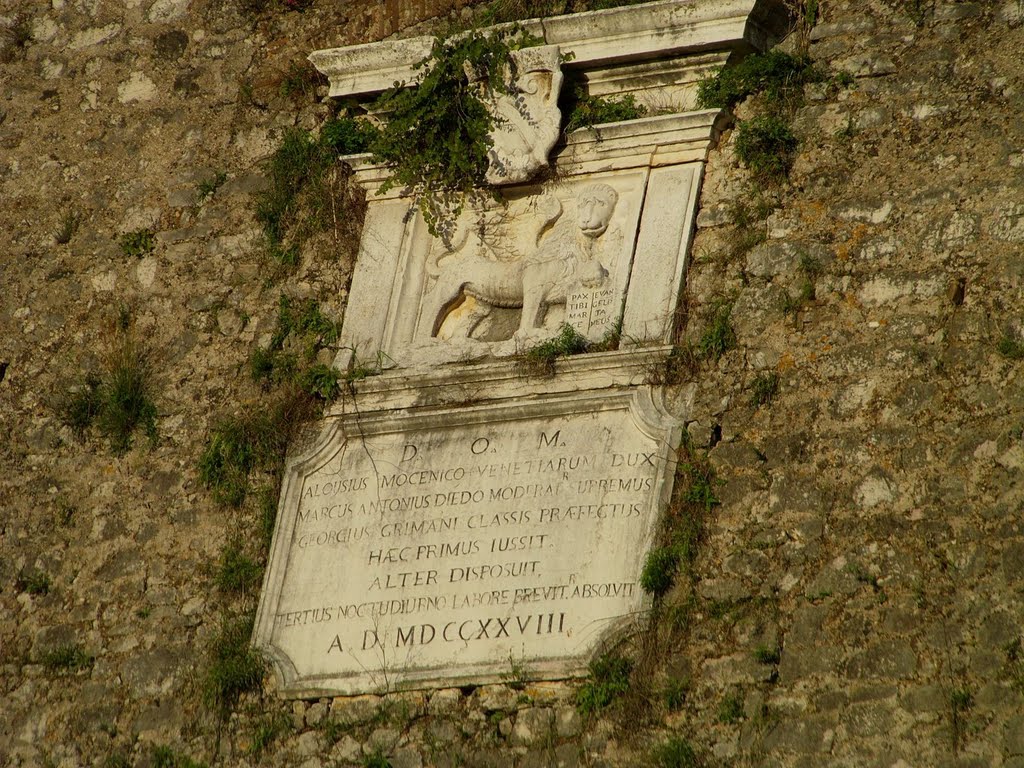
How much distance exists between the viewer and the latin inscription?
6949 millimetres

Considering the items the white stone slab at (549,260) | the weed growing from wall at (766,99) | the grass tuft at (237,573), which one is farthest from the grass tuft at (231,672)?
the weed growing from wall at (766,99)

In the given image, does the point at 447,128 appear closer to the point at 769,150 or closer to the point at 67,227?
the point at 769,150

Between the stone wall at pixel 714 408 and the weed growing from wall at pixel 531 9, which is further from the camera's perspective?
the weed growing from wall at pixel 531 9

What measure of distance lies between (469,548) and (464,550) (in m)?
Answer: 0.02

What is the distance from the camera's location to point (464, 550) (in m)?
7.21

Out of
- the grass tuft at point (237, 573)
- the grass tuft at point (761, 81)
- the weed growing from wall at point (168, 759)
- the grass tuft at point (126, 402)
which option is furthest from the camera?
the grass tuft at point (126, 402)

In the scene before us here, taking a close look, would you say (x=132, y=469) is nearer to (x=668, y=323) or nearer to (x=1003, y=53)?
(x=668, y=323)

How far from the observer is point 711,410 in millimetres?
7188

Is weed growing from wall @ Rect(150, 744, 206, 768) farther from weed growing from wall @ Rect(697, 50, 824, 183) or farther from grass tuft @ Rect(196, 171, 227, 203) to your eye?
weed growing from wall @ Rect(697, 50, 824, 183)

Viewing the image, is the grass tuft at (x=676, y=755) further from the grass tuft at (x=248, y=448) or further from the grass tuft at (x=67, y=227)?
the grass tuft at (x=67, y=227)

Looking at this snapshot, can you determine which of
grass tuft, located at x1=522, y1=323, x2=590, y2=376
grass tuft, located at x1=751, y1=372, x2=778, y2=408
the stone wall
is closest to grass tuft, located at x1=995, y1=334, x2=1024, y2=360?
the stone wall

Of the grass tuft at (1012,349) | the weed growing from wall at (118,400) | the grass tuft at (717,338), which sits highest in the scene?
the grass tuft at (717,338)

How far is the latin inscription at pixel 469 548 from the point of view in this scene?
22.8 ft

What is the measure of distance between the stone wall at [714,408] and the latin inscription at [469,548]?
0.70 feet
